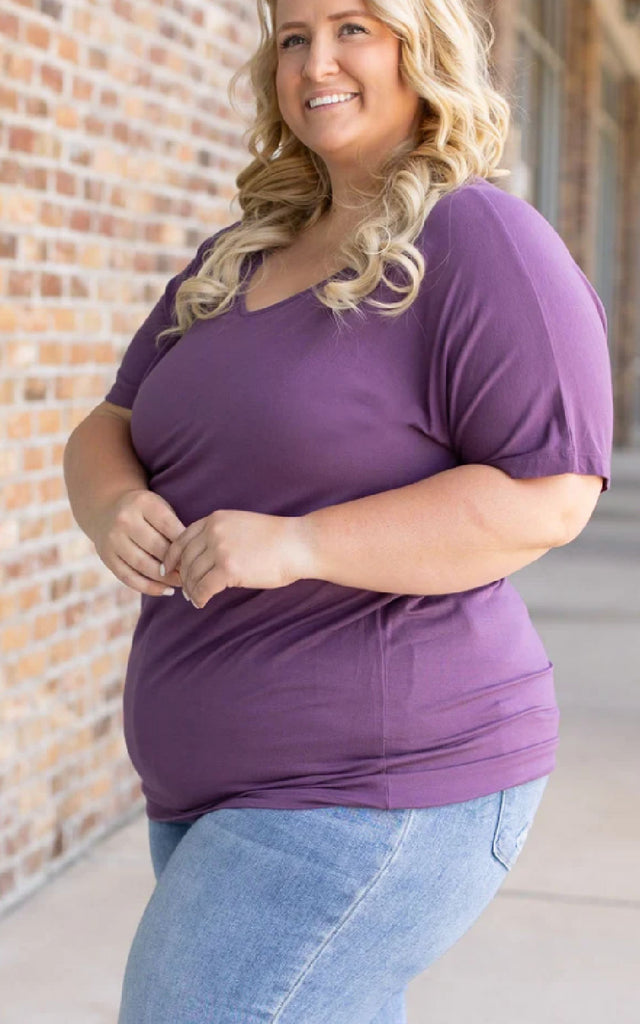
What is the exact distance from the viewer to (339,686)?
1.56 metres

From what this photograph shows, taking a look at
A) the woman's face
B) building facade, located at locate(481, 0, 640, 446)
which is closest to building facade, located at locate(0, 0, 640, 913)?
the woman's face

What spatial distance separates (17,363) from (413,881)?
6.96ft

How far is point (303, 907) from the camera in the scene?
1.49m

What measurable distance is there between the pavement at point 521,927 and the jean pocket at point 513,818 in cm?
Result: 159

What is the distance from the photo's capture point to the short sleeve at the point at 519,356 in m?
1.49

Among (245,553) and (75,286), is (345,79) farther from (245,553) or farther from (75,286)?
(75,286)

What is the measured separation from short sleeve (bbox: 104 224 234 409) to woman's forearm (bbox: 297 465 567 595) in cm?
55

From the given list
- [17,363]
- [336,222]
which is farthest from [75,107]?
[336,222]

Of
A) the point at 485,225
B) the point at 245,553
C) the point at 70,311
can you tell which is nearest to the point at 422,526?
the point at 245,553

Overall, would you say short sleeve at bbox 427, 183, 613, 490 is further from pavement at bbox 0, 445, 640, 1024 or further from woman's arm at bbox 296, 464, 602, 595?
pavement at bbox 0, 445, 640, 1024

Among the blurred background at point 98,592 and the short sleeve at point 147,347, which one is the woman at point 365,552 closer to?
the short sleeve at point 147,347

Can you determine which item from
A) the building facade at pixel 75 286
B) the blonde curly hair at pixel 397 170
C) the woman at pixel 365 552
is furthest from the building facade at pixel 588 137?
the woman at pixel 365 552

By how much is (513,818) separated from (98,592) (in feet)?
7.84

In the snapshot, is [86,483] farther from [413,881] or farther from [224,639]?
[413,881]
